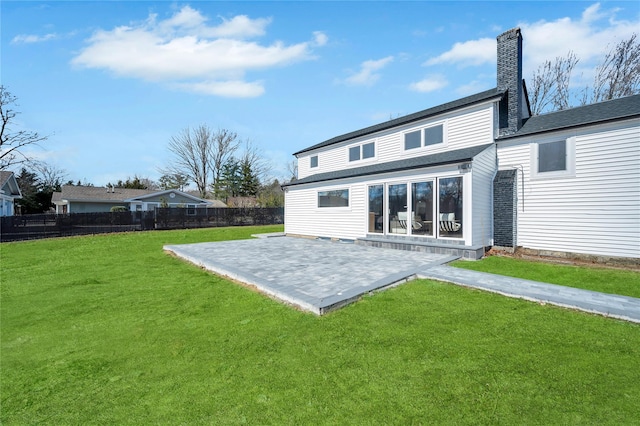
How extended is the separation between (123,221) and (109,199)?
14.4m

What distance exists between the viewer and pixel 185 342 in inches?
147

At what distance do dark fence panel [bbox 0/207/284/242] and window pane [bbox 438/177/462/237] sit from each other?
20.6 meters

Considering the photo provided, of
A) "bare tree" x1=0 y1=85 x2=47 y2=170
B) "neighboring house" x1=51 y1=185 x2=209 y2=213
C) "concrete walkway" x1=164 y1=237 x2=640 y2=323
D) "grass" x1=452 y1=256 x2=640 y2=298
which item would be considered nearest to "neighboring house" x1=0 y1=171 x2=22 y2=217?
"bare tree" x1=0 y1=85 x2=47 y2=170

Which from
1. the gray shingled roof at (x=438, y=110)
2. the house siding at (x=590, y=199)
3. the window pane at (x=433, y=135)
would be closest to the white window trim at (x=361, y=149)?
the gray shingled roof at (x=438, y=110)

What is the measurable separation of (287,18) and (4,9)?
8.03 meters

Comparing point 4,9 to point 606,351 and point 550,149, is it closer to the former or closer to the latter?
Answer: point 606,351

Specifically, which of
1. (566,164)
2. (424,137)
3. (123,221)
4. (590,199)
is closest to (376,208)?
(424,137)

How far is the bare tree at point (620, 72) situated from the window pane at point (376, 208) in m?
16.5

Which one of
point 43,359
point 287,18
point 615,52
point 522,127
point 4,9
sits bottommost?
point 43,359

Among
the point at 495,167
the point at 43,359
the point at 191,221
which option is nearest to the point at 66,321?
the point at 43,359

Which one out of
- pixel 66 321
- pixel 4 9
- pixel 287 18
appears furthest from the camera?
pixel 287 18

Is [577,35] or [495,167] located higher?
[577,35]

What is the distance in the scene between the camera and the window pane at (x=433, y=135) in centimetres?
1149

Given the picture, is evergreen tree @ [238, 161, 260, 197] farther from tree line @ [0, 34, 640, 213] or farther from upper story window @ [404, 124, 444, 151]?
upper story window @ [404, 124, 444, 151]
